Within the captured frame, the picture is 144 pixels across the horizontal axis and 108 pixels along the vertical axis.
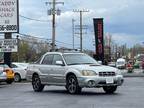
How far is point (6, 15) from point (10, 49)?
243cm

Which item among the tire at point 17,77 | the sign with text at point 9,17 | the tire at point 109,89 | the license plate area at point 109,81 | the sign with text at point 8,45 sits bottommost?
the tire at point 17,77

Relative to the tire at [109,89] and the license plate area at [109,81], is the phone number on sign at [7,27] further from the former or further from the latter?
the license plate area at [109,81]

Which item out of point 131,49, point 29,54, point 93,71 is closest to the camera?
point 93,71

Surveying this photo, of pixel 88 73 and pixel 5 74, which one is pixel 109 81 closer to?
pixel 88 73

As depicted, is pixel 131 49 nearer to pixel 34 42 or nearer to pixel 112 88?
pixel 34 42

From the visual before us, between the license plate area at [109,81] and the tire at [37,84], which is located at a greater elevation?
the license plate area at [109,81]

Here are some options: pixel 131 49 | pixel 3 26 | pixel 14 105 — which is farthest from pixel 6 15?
pixel 131 49

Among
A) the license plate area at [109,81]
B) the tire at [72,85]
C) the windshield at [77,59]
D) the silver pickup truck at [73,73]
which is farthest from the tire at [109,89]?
the tire at [72,85]

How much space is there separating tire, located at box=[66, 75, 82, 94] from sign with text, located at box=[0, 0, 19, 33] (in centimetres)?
1751

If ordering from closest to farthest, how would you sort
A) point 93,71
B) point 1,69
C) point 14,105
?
point 14,105, point 93,71, point 1,69

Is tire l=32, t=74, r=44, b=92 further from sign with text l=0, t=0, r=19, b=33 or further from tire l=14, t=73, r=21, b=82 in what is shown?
sign with text l=0, t=0, r=19, b=33

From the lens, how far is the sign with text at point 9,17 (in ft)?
120

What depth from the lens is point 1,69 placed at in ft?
90.0

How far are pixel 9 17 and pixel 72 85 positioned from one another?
18077mm
